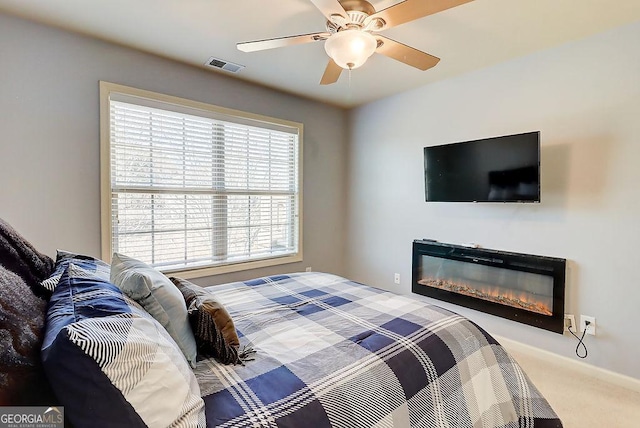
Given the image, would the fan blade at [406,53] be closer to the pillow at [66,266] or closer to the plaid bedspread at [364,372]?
the plaid bedspread at [364,372]

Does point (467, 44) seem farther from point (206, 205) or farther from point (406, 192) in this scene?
point (206, 205)

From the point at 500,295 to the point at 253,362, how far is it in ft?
8.32

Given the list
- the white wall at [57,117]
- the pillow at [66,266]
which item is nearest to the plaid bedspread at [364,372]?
the pillow at [66,266]

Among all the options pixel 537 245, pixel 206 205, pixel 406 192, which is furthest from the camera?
pixel 406 192

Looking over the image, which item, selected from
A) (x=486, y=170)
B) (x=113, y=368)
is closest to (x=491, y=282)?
(x=486, y=170)

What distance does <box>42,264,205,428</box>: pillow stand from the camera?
0.66 meters

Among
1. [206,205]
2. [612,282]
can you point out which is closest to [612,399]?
[612,282]

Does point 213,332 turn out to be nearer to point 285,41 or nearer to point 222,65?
point 285,41

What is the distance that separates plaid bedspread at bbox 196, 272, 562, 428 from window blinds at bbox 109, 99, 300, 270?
4.36 ft

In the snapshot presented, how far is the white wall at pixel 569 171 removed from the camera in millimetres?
2234

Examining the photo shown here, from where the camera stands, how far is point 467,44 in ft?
8.13

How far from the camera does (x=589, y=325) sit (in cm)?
239

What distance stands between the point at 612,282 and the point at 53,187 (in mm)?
4236

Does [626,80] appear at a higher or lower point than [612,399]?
higher
